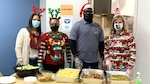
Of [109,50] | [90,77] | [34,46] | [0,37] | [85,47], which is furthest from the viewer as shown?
[0,37]

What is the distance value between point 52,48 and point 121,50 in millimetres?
915

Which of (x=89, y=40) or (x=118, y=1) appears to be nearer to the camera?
(x=89, y=40)

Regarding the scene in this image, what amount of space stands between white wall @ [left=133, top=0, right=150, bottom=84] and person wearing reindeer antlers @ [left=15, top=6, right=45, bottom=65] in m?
1.41

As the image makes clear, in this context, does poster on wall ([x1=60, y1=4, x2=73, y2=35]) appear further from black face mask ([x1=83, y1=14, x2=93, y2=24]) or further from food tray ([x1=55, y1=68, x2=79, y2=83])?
food tray ([x1=55, y1=68, x2=79, y2=83])

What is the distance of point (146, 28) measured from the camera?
302 cm

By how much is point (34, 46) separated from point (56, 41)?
39 centimetres

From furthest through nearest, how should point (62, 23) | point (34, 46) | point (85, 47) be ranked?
point (62, 23), point (34, 46), point (85, 47)

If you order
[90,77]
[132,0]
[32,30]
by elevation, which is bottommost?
[90,77]

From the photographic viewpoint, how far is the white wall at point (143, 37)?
3008 millimetres

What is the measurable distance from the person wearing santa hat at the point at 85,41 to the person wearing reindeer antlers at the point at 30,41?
53 cm

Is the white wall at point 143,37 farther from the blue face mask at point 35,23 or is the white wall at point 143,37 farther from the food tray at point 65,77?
the blue face mask at point 35,23

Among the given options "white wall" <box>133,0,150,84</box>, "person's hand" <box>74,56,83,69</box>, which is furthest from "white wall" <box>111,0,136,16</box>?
"person's hand" <box>74,56,83,69</box>

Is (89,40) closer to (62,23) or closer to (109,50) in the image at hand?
(109,50)

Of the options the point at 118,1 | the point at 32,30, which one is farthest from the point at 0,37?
the point at 118,1
